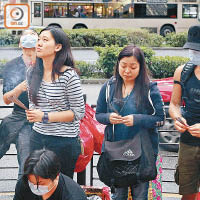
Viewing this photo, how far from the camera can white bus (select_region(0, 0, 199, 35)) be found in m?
29.9

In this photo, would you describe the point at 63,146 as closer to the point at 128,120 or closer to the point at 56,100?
the point at 56,100

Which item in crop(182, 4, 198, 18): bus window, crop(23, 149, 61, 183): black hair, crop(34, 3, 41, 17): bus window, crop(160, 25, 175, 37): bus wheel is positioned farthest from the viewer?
crop(160, 25, 175, 37): bus wheel

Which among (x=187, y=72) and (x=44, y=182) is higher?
(x=187, y=72)

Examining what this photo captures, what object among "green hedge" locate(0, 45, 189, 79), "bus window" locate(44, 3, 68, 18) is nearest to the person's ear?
"green hedge" locate(0, 45, 189, 79)

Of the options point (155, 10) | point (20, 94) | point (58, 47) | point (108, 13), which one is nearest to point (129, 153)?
point (58, 47)

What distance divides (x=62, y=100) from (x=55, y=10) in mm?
26418

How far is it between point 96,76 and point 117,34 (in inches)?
279

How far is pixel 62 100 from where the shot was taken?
14.0ft

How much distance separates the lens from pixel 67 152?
14.3 feet

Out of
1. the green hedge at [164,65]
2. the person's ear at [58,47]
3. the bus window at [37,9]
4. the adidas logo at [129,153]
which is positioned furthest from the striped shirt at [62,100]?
the bus window at [37,9]

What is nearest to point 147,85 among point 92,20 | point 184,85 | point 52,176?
point 184,85

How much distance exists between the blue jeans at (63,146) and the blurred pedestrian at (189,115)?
0.84 metres

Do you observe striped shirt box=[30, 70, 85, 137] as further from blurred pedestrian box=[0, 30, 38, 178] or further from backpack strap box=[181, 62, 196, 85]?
backpack strap box=[181, 62, 196, 85]

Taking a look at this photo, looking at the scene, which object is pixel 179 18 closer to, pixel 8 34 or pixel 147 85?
pixel 8 34
